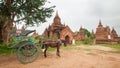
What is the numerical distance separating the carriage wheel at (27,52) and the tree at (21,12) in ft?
18.7

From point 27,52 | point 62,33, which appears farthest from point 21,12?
point 62,33

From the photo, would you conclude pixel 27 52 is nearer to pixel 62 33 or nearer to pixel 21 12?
pixel 21 12

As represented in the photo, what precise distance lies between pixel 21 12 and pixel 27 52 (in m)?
7.53

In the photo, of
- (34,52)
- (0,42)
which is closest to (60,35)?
(0,42)

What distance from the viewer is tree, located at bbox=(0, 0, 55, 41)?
13.4 meters

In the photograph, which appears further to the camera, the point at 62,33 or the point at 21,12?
the point at 62,33

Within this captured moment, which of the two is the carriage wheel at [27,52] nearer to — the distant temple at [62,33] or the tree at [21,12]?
the tree at [21,12]

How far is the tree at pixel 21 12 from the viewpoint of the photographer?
527 inches

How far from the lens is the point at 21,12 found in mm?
14531

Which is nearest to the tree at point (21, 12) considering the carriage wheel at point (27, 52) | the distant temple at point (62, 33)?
the carriage wheel at point (27, 52)

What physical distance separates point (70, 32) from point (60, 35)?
330 centimetres

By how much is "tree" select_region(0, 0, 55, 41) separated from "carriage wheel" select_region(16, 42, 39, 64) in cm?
570

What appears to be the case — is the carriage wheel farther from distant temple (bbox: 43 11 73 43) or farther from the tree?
distant temple (bbox: 43 11 73 43)

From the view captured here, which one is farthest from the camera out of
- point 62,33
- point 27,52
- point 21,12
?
point 62,33
